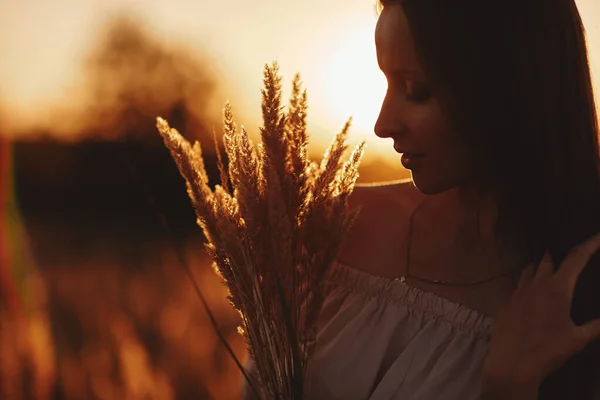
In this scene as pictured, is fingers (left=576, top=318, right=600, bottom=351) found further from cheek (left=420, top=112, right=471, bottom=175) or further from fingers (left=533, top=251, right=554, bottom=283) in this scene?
cheek (left=420, top=112, right=471, bottom=175)

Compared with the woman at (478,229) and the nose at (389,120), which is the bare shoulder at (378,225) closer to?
the woman at (478,229)

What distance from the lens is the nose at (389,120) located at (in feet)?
5.67

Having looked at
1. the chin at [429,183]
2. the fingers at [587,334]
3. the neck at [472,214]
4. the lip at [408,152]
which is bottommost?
the fingers at [587,334]

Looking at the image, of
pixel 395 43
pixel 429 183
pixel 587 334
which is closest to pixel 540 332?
pixel 587 334

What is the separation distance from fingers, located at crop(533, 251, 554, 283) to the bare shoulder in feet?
1.98

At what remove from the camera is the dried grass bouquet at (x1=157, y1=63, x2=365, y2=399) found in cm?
137

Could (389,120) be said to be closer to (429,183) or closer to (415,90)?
(415,90)

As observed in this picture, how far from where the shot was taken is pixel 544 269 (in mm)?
1709

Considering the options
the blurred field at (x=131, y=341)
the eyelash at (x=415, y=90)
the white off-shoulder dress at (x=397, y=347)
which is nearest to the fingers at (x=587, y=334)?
the white off-shoulder dress at (x=397, y=347)

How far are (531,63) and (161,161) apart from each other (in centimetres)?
1438

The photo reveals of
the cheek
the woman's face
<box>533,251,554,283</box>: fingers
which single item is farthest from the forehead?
<box>533,251,554,283</box>: fingers

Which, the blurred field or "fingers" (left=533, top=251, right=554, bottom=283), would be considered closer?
"fingers" (left=533, top=251, right=554, bottom=283)

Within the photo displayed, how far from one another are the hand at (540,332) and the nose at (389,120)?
482mm

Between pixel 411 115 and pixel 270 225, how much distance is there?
578 mm
